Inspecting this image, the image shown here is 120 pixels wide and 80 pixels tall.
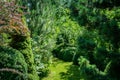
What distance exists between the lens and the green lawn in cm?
1103

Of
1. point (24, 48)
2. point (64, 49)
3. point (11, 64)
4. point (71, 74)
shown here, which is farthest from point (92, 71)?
point (64, 49)

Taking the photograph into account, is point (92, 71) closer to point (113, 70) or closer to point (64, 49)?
point (113, 70)

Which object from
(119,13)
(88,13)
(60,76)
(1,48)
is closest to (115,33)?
(119,13)

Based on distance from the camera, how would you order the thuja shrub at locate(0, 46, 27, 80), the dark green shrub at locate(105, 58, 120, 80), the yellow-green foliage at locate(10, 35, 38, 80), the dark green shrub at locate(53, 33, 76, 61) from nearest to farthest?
the dark green shrub at locate(105, 58, 120, 80) < the thuja shrub at locate(0, 46, 27, 80) < the yellow-green foliage at locate(10, 35, 38, 80) < the dark green shrub at locate(53, 33, 76, 61)

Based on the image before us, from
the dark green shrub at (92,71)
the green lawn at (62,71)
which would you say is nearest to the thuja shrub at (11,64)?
the dark green shrub at (92,71)

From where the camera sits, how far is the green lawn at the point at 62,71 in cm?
1103

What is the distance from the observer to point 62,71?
1205cm

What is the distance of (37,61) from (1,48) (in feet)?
9.91

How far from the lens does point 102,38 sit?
6238 millimetres

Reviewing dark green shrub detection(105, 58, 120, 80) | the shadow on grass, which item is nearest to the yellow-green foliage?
dark green shrub detection(105, 58, 120, 80)

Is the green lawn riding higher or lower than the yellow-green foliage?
lower

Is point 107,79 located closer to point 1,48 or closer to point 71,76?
point 1,48

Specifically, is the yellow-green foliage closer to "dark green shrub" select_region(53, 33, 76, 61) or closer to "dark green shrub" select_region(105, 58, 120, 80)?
"dark green shrub" select_region(105, 58, 120, 80)

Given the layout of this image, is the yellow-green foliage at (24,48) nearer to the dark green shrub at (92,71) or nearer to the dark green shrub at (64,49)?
the dark green shrub at (92,71)
